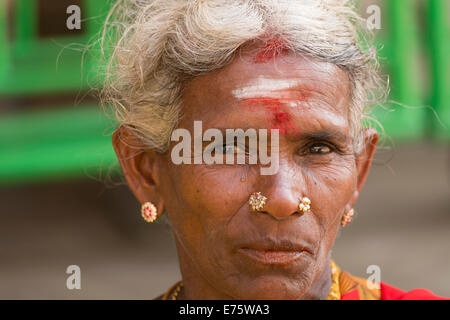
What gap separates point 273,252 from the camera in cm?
223

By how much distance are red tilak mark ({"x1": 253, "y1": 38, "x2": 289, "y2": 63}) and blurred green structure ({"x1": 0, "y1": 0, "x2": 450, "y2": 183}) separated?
3375 mm

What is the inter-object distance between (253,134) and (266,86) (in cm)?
18

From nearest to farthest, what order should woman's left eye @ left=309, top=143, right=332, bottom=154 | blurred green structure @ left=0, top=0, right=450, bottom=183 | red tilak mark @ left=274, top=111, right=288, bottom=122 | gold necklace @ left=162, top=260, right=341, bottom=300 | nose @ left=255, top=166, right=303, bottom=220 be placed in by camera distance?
nose @ left=255, top=166, right=303, bottom=220, red tilak mark @ left=274, top=111, right=288, bottom=122, woman's left eye @ left=309, top=143, right=332, bottom=154, gold necklace @ left=162, top=260, right=341, bottom=300, blurred green structure @ left=0, top=0, right=450, bottom=183

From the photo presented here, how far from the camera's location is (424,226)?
21.6 ft

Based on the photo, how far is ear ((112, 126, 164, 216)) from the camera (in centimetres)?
267

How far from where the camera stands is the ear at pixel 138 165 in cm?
267

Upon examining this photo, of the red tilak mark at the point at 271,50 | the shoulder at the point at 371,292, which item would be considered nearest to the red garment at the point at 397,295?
the shoulder at the point at 371,292

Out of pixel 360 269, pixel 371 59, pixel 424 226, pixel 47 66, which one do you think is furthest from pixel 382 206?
pixel 371 59

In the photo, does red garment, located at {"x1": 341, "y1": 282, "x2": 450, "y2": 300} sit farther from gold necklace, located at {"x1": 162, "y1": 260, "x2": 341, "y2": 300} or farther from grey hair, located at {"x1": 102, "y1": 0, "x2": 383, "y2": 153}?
grey hair, located at {"x1": 102, "y1": 0, "x2": 383, "y2": 153}

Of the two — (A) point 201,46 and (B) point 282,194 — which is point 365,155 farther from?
(A) point 201,46

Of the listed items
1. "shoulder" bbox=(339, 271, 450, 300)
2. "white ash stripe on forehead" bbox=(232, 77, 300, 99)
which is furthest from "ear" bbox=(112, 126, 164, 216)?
"shoulder" bbox=(339, 271, 450, 300)

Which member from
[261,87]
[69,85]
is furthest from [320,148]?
[69,85]
